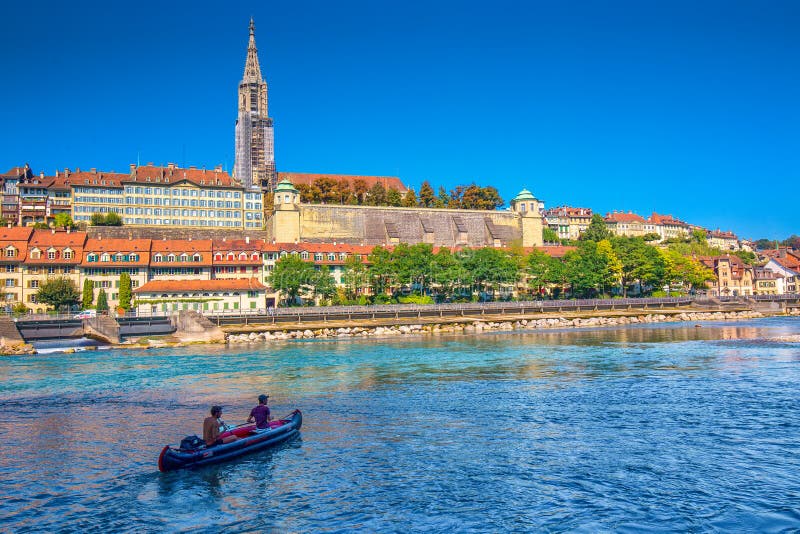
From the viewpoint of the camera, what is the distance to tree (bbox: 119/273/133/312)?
75562mm

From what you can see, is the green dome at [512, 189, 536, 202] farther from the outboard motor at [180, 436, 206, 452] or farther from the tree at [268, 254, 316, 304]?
the outboard motor at [180, 436, 206, 452]

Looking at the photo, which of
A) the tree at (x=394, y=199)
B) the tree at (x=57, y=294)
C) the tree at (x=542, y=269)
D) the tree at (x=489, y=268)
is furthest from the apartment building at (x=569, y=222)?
the tree at (x=57, y=294)

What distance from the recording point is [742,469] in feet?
60.2

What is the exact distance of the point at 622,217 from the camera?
7151 inches

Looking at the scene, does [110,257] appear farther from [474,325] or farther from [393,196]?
[393,196]

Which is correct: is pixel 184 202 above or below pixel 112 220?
above

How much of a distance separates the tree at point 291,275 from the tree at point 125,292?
16249mm

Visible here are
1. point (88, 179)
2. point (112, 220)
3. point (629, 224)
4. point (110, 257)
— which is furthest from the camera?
point (629, 224)

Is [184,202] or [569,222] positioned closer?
[184,202]

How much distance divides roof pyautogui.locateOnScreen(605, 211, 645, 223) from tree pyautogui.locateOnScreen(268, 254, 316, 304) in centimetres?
11704

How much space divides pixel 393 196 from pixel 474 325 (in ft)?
196

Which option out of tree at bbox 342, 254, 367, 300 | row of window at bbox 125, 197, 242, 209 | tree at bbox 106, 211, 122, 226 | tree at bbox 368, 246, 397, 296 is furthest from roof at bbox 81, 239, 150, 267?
row of window at bbox 125, 197, 242, 209

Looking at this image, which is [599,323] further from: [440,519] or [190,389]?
[440,519]

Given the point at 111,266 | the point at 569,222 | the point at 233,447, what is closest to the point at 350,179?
the point at 569,222
